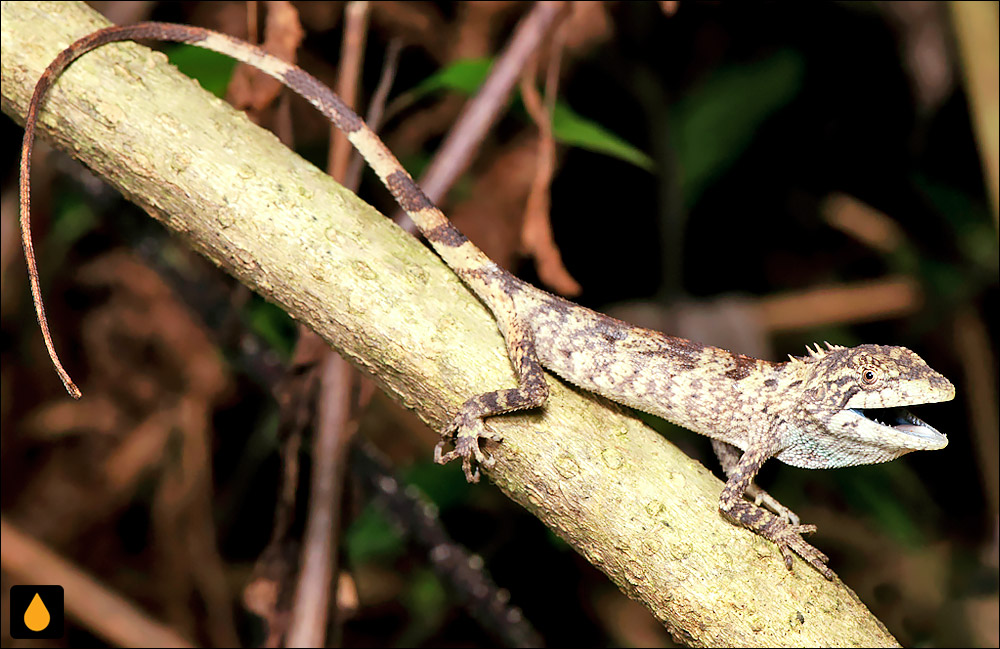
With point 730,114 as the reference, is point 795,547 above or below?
below

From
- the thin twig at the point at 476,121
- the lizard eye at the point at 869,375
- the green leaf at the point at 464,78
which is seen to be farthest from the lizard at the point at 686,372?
the green leaf at the point at 464,78

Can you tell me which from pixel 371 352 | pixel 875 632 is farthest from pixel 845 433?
pixel 371 352

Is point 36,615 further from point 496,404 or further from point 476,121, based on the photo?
point 476,121

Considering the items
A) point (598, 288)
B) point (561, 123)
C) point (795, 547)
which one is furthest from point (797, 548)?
point (598, 288)

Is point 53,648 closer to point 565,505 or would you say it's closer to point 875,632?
point 565,505

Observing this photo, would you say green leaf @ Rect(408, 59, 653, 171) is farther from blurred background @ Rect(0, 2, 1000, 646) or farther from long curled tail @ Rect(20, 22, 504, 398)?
blurred background @ Rect(0, 2, 1000, 646)

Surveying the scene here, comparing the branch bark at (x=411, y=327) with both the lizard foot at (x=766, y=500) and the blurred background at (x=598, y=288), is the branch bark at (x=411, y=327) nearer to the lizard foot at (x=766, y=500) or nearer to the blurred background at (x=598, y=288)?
the lizard foot at (x=766, y=500)
